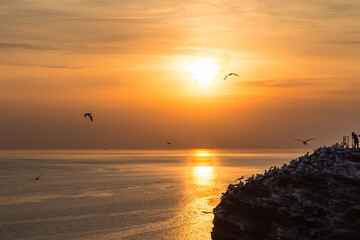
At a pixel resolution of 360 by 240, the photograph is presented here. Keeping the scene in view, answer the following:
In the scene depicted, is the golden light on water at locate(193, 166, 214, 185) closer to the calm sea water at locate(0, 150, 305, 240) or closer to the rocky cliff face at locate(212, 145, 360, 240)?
the calm sea water at locate(0, 150, 305, 240)

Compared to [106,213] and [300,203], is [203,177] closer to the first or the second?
[106,213]

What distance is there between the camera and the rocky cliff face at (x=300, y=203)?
2458 cm

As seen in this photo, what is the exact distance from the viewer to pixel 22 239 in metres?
36.5

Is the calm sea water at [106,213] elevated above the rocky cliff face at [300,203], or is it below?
below

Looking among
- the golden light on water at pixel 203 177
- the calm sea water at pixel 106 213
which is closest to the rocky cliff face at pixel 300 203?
the calm sea water at pixel 106 213

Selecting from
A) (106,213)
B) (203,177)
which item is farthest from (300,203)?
(203,177)

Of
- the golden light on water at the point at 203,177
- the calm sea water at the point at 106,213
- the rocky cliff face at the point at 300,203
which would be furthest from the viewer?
the golden light on water at the point at 203,177

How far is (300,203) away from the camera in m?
25.7

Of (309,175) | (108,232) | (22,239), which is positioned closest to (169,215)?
(108,232)

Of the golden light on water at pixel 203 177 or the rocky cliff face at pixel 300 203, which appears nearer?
the rocky cliff face at pixel 300 203

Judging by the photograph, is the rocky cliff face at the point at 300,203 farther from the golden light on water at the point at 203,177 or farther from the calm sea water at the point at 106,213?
the golden light on water at the point at 203,177

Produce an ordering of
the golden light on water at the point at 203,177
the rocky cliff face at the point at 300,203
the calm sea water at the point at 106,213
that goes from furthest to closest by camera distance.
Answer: the golden light on water at the point at 203,177, the calm sea water at the point at 106,213, the rocky cliff face at the point at 300,203

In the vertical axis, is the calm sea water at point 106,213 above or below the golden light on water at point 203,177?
below

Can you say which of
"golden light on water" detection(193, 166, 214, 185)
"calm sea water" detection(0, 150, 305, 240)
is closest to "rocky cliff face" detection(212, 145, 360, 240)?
"calm sea water" detection(0, 150, 305, 240)
